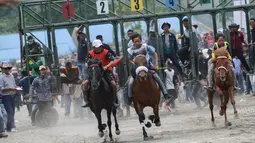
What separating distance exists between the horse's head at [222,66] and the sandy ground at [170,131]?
116cm

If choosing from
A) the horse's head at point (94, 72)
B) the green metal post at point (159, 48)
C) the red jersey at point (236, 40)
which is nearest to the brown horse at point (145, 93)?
the horse's head at point (94, 72)

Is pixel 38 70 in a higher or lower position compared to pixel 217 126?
higher

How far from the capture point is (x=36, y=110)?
23.5m

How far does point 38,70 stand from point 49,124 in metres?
2.09

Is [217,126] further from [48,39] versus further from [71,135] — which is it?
[48,39]

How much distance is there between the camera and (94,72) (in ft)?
49.3

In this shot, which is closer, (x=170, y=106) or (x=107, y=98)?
(x=107, y=98)

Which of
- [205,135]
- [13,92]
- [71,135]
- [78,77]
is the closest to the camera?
[205,135]

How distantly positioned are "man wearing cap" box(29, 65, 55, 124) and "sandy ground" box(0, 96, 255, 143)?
2.63 feet

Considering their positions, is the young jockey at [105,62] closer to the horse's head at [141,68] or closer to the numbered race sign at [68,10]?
the horse's head at [141,68]

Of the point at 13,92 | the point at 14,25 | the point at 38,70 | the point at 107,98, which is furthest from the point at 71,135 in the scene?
the point at 14,25

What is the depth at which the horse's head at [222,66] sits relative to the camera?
16.4 metres

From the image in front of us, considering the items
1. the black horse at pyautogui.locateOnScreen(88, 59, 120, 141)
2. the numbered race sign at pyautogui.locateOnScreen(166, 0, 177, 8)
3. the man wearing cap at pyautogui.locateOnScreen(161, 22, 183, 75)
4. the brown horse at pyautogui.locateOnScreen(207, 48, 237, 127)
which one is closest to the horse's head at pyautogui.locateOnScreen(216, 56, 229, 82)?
the brown horse at pyautogui.locateOnScreen(207, 48, 237, 127)

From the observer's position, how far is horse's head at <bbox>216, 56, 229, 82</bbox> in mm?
16406
